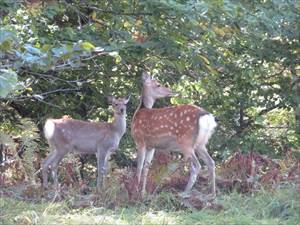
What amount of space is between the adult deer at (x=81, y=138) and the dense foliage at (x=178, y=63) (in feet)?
1.92

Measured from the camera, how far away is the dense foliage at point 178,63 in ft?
26.6

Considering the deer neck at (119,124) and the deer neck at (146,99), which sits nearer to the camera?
the deer neck at (119,124)

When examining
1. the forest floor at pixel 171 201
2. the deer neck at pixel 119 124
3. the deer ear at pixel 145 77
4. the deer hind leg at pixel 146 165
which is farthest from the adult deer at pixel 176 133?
the deer ear at pixel 145 77

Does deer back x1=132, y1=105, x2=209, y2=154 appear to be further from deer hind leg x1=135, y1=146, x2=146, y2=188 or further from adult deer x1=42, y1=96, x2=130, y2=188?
adult deer x1=42, y1=96, x2=130, y2=188

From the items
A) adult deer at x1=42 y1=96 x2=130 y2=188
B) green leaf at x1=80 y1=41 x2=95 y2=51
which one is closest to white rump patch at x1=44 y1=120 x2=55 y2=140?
adult deer at x1=42 y1=96 x2=130 y2=188

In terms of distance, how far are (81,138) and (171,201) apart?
211 centimetres

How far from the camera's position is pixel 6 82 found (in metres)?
3.84

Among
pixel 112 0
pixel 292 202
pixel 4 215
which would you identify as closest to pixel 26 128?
pixel 112 0

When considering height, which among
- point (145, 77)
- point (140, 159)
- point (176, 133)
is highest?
point (145, 77)

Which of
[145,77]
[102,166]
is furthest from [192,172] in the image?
[145,77]

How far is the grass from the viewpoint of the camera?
597cm

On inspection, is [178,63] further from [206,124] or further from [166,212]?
[166,212]

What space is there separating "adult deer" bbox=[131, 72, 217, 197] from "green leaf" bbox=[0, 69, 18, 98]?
3.77 metres

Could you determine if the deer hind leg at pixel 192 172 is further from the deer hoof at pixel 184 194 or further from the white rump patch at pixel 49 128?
the white rump patch at pixel 49 128
